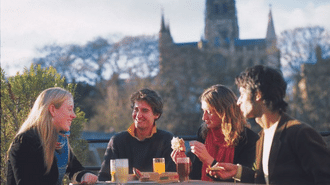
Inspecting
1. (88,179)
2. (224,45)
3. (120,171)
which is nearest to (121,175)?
(120,171)

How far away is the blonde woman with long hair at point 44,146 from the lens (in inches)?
126

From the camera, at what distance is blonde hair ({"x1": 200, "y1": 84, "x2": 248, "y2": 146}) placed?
3.85 metres

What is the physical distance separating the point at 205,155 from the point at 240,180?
30 cm

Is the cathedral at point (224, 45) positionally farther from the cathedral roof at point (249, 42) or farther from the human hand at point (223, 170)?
the human hand at point (223, 170)

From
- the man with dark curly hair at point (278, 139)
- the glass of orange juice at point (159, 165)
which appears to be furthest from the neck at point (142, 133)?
the man with dark curly hair at point (278, 139)

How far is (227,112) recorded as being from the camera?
385 centimetres

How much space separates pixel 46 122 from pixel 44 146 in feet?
0.54

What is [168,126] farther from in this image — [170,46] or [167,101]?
[170,46]

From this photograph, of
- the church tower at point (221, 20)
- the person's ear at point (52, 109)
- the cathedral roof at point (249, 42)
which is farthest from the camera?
the church tower at point (221, 20)

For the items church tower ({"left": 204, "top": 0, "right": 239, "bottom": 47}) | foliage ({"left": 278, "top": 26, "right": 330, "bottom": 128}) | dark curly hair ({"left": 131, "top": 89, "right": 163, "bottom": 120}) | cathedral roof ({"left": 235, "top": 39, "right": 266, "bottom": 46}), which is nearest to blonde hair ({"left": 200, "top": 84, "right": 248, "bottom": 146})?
dark curly hair ({"left": 131, "top": 89, "right": 163, "bottom": 120})

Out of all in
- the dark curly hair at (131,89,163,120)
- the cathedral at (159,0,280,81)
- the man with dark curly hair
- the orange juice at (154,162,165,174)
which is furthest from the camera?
the cathedral at (159,0,280,81)

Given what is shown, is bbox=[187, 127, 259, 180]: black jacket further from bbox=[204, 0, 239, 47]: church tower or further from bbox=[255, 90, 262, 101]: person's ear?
bbox=[204, 0, 239, 47]: church tower

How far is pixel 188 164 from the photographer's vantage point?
11.0 ft

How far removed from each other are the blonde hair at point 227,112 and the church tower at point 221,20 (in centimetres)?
7752
